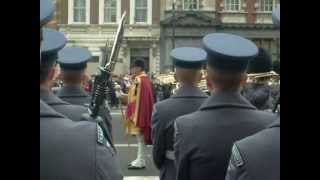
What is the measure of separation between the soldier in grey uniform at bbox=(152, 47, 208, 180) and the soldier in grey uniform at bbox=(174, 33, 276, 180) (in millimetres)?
1171

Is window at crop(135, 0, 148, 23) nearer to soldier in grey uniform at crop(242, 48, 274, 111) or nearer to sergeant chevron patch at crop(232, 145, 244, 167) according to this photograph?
soldier in grey uniform at crop(242, 48, 274, 111)

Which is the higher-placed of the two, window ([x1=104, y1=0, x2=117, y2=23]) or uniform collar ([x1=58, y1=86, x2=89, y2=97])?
window ([x1=104, y1=0, x2=117, y2=23])

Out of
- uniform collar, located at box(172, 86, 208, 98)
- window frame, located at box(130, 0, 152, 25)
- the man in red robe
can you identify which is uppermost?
window frame, located at box(130, 0, 152, 25)

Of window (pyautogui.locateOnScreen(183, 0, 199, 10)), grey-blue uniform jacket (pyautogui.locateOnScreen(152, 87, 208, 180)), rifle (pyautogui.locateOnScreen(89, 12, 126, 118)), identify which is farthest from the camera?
window (pyautogui.locateOnScreen(183, 0, 199, 10))

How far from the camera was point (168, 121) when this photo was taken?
4.45 m

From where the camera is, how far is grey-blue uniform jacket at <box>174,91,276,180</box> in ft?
10.1

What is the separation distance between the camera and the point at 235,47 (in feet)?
10.3

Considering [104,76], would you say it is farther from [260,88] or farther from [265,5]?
[265,5]

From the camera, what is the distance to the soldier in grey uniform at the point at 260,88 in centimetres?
668

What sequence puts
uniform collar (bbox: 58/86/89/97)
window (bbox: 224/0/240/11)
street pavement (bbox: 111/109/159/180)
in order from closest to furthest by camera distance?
uniform collar (bbox: 58/86/89/97) < street pavement (bbox: 111/109/159/180) < window (bbox: 224/0/240/11)

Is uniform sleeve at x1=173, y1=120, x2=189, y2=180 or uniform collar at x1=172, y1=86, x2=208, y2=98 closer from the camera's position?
uniform sleeve at x1=173, y1=120, x2=189, y2=180

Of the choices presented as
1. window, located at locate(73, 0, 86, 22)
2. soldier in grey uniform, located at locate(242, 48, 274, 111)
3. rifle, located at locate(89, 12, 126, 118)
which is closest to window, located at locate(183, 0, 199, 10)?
window, located at locate(73, 0, 86, 22)

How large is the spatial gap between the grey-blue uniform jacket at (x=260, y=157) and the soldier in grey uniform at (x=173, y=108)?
2101mm

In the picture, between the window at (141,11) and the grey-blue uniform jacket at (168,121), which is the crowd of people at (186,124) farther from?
the window at (141,11)
